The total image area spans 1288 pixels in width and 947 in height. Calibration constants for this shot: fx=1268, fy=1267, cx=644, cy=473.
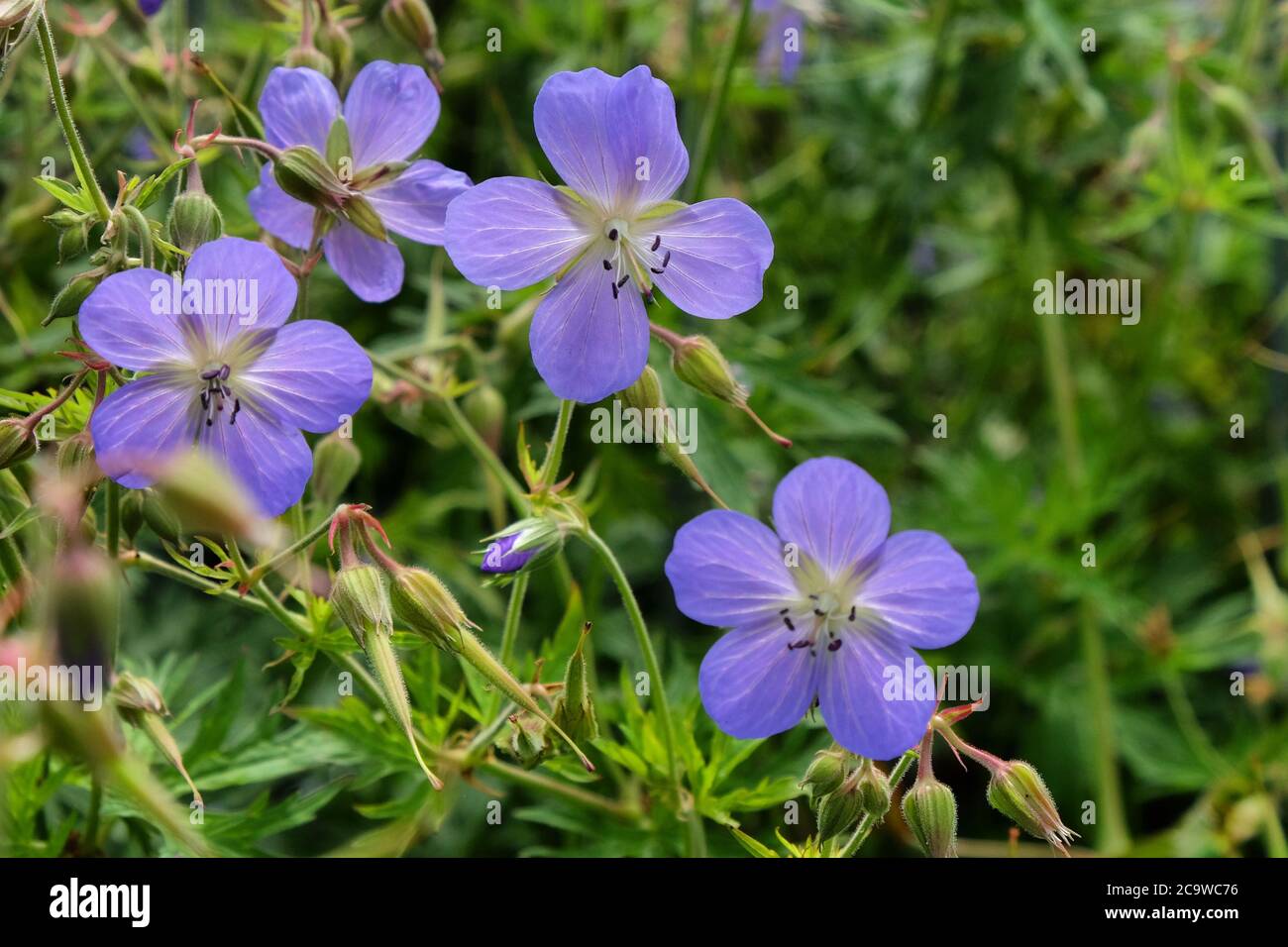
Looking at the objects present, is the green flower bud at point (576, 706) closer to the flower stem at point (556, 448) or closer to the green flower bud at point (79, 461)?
the flower stem at point (556, 448)

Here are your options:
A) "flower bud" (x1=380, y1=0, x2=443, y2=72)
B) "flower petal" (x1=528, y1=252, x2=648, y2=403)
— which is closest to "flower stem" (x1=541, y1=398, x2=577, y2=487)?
"flower petal" (x1=528, y1=252, x2=648, y2=403)

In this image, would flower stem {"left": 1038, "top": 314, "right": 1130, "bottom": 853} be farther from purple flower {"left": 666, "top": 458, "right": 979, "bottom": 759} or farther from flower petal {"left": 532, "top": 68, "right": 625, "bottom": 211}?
flower petal {"left": 532, "top": 68, "right": 625, "bottom": 211}

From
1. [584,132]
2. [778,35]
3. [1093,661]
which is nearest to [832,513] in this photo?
[584,132]

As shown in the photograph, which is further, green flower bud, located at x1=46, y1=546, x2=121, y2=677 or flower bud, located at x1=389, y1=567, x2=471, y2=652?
flower bud, located at x1=389, y1=567, x2=471, y2=652

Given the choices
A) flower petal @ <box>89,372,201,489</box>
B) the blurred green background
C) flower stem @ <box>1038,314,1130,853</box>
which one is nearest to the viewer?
flower petal @ <box>89,372,201,489</box>
